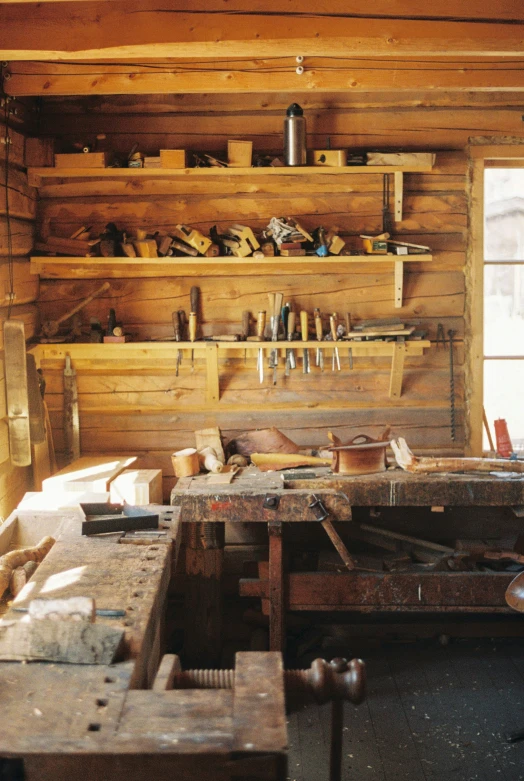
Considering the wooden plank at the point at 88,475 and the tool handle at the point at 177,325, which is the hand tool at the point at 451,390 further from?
the wooden plank at the point at 88,475

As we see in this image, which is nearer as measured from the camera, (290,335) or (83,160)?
(83,160)

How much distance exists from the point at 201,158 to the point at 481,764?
3.46m

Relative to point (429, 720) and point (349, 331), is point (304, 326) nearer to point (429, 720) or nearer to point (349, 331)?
point (349, 331)

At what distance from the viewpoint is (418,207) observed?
5.12 metres

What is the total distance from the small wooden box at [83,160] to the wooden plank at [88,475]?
170 cm

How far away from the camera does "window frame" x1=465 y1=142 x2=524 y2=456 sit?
507 cm

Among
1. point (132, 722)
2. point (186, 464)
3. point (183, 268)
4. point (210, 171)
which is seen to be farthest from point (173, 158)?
point (132, 722)

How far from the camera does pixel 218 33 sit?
11.7 ft

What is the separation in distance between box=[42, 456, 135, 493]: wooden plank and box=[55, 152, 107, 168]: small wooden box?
1.70m

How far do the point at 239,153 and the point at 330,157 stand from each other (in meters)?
0.53

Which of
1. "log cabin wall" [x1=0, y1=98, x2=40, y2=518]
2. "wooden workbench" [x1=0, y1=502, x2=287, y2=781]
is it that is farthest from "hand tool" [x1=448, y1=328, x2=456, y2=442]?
"wooden workbench" [x1=0, y1=502, x2=287, y2=781]

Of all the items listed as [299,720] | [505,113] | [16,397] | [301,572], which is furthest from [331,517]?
[505,113]

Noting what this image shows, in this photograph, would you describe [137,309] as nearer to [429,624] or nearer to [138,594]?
[429,624]

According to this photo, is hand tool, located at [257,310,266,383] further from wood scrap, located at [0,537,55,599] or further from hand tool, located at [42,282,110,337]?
wood scrap, located at [0,537,55,599]
